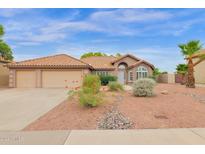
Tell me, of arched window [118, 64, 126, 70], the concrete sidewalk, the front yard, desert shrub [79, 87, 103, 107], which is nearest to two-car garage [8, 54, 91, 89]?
arched window [118, 64, 126, 70]

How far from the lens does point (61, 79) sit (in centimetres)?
3047

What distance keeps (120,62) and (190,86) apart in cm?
1622

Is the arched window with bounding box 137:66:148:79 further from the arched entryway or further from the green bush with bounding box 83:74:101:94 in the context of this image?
the green bush with bounding box 83:74:101:94

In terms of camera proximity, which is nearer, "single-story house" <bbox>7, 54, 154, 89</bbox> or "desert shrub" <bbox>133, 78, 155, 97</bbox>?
"desert shrub" <bbox>133, 78, 155, 97</bbox>

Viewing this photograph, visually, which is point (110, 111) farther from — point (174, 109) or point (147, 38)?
point (147, 38)

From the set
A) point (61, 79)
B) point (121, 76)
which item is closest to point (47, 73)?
point (61, 79)

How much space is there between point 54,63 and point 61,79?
7.42ft

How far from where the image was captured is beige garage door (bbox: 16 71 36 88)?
30.6 meters

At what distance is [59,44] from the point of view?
117 feet

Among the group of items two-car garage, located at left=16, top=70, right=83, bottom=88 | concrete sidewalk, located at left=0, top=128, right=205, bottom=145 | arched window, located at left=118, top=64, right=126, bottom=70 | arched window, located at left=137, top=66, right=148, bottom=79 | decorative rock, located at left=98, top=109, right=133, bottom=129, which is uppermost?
arched window, located at left=118, top=64, right=126, bottom=70

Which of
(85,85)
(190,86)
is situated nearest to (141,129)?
(85,85)

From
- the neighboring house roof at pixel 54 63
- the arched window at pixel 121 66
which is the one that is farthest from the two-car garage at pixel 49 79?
the arched window at pixel 121 66

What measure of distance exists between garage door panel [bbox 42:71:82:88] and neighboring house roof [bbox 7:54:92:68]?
2.91 feet

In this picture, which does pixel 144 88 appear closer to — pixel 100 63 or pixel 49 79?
pixel 49 79
